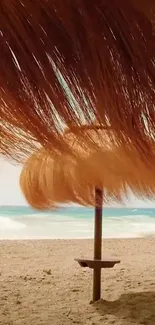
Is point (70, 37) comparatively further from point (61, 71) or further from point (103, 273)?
point (103, 273)

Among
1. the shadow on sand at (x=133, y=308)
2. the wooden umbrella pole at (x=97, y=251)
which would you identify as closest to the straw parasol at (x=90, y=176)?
the wooden umbrella pole at (x=97, y=251)

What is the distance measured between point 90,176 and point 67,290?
2.39m

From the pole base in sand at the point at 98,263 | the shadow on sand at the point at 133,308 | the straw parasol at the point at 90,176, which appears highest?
the straw parasol at the point at 90,176

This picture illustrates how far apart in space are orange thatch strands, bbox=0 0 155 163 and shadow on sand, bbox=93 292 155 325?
1.96 metres

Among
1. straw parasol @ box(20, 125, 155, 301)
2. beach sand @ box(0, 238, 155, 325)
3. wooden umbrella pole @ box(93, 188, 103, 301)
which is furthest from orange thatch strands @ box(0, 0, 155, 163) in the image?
wooden umbrella pole @ box(93, 188, 103, 301)

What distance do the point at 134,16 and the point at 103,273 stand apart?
322cm

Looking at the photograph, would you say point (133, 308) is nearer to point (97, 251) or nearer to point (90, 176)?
point (97, 251)

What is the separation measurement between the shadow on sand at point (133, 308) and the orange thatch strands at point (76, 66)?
1.96 metres

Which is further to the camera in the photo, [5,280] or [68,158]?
[5,280]

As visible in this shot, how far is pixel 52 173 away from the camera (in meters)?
2.11

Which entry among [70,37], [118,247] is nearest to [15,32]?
[70,37]

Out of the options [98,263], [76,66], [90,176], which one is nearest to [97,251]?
[98,263]

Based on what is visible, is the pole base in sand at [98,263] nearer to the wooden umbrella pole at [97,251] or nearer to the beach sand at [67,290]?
the wooden umbrella pole at [97,251]

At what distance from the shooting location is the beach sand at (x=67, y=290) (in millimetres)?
2461
